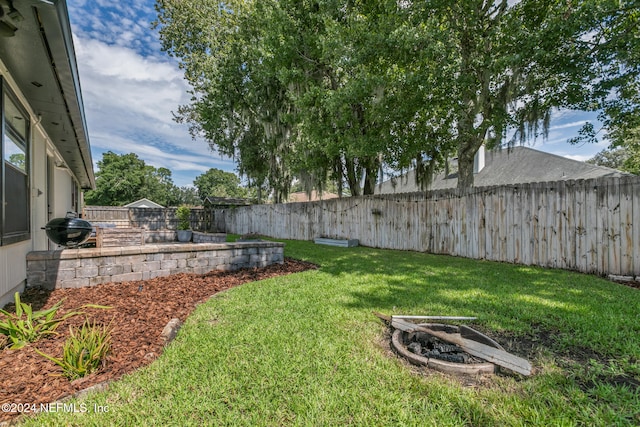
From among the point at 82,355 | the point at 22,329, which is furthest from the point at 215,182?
the point at 82,355

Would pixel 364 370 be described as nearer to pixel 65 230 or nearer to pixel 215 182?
pixel 65 230

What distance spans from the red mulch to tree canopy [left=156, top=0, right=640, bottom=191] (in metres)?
5.75

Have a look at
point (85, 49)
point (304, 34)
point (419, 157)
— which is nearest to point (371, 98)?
point (419, 157)

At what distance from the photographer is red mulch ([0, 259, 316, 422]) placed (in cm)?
172

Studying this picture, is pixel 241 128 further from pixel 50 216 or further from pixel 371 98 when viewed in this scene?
pixel 50 216

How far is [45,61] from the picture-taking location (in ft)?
8.26

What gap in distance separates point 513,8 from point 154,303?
30.6 feet

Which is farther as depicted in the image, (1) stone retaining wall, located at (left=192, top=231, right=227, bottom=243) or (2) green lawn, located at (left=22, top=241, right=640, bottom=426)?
(1) stone retaining wall, located at (left=192, top=231, right=227, bottom=243)

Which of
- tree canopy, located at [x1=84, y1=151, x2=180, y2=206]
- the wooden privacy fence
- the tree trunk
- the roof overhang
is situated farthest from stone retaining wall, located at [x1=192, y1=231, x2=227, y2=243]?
tree canopy, located at [x1=84, y1=151, x2=180, y2=206]

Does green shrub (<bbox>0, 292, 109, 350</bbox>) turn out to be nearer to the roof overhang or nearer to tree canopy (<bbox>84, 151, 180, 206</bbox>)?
the roof overhang

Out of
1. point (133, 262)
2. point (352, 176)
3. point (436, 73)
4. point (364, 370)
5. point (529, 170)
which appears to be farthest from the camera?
point (529, 170)

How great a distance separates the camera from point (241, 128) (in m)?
14.7

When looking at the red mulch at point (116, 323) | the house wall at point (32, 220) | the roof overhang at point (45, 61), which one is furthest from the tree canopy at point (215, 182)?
the red mulch at point (116, 323)

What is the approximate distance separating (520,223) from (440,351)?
4775mm
